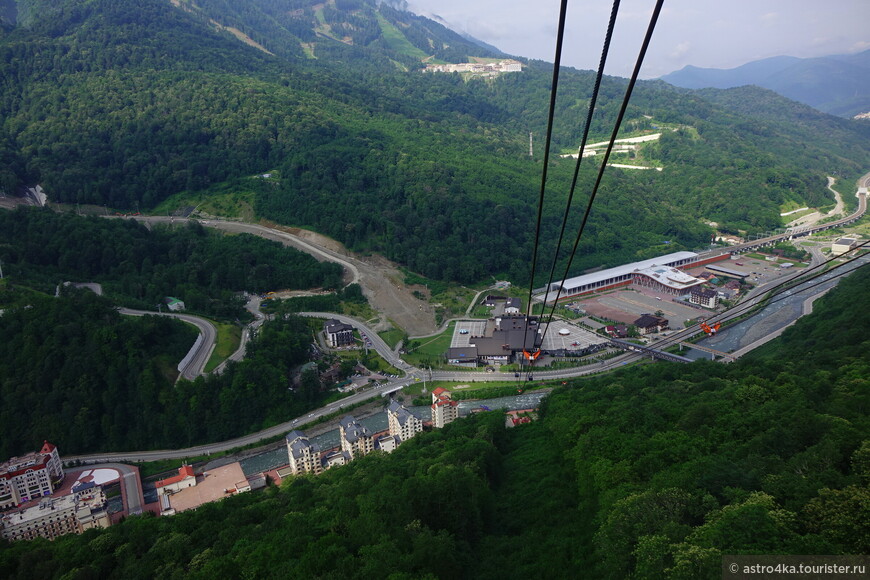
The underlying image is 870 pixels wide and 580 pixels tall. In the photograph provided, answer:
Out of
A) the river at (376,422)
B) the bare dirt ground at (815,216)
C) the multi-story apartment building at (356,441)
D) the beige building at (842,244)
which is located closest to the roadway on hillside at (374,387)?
the river at (376,422)

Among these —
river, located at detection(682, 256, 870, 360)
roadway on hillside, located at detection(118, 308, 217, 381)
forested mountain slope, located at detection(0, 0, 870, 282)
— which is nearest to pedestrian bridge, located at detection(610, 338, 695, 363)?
river, located at detection(682, 256, 870, 360)

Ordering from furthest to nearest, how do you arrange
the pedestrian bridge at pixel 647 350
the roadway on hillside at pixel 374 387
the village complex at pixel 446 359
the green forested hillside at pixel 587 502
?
1. the pedestrian bridge at pixel 647 350
2. the roadway on hillside at pixel 374 387
3. the village complex at pixel 446 359
4. the green forested hillside at pixel 587 502

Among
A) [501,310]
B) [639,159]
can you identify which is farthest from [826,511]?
[639,159]

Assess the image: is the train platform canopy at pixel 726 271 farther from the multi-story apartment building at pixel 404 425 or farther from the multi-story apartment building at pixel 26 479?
the multi-story apartment building at pixel 26 479

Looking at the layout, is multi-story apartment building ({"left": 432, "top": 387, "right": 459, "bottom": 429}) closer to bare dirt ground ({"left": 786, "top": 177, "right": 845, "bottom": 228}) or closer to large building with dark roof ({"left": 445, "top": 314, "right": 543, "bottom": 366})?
large building with dark roof ({"left": 445, "top": 314, "right": 543, "bottom": 366})

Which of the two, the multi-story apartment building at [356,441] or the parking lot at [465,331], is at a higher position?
the parking lot at [465,331]

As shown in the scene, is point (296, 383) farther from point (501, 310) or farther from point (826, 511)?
point (826, 511)
